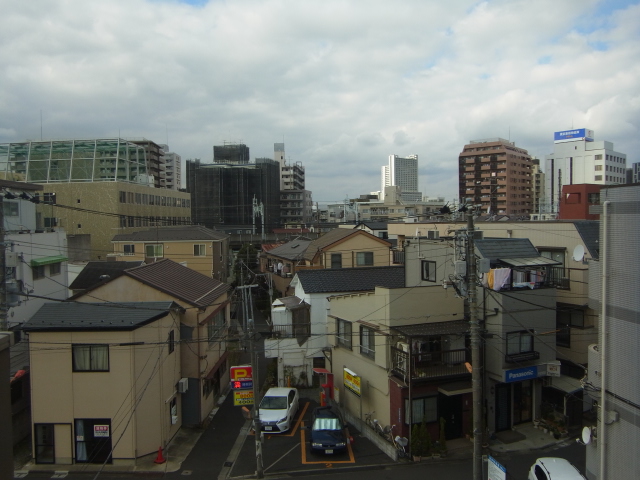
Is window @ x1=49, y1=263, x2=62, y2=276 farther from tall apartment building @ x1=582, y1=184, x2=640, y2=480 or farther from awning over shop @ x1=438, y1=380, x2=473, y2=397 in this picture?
tall apartment building @ x1=582, y1=184, x2=640, y2=480

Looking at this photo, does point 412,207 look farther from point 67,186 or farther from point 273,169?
point 67,186

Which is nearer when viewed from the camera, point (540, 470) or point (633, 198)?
point (633, 198)

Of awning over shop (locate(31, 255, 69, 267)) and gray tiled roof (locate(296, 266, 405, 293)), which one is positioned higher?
awning over shop (locate(31, 255, 69, 267))

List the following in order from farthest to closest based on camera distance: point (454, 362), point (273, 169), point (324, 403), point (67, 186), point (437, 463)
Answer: point (273, 169) → point (67, 186) → point (324, 403) → point (454, 362) → point (437, 463)

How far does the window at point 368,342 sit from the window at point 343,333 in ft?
2.76

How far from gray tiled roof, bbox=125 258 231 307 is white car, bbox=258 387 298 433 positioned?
4510mm

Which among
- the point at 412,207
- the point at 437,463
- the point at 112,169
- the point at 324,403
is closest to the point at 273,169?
the point at 412,207

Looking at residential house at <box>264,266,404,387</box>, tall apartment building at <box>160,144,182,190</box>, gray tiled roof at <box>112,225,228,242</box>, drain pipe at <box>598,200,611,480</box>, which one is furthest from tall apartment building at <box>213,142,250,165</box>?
drain pipe at <box>598,200,611,480</box>

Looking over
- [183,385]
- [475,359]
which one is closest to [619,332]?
[475,359]

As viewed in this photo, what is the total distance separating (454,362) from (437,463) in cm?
328

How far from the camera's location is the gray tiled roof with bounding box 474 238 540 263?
706 inches

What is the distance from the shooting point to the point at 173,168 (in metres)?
119

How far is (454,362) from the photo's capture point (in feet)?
53.5

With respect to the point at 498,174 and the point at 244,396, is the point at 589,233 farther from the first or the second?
the point at 498,174
